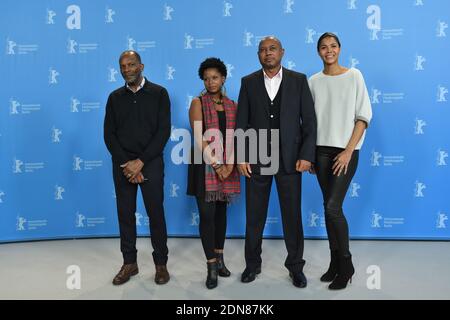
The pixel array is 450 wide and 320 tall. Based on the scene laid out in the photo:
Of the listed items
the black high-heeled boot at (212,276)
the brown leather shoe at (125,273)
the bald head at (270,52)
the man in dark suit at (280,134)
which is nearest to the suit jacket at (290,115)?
the man in dark suit at (280,134)

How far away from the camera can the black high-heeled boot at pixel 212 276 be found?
255 cm

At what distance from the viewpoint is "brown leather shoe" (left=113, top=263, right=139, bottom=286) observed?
2.63 metres

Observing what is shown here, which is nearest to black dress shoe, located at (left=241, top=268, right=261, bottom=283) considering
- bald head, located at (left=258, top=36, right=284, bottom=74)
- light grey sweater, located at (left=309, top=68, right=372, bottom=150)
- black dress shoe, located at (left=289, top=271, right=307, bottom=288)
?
black dress shoe, located at (left=289, top=271, right=307, bottom=288)

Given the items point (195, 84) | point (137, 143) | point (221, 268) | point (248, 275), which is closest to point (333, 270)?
point (248, 275)

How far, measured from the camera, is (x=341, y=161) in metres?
2.39

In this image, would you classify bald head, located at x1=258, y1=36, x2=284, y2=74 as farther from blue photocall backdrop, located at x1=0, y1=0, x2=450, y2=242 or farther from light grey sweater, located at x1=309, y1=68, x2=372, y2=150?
blue photocall backdrop, located at x1=0, y1=0, x2=450, y2=242

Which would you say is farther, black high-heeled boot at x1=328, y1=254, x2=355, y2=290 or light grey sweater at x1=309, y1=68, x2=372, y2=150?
black high-heeled boot at x1=328, y1=254, x2=355, y2=290

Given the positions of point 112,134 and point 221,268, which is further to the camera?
point 221,268

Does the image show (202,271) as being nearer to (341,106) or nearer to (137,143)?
(137,143)

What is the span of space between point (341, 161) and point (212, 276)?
1.11 m

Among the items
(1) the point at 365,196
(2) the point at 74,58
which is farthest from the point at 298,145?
(2) the point at 74,58

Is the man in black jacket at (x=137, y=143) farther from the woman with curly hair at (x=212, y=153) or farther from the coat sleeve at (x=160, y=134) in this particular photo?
the woman with curly hair at (x=212, y=153)

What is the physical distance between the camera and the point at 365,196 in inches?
140
